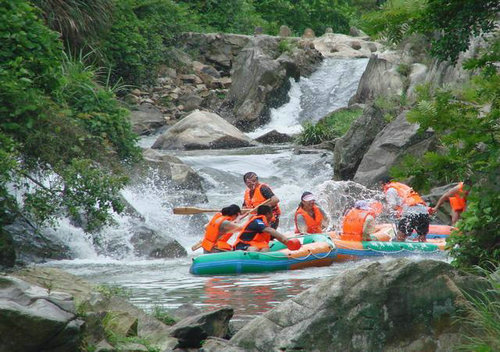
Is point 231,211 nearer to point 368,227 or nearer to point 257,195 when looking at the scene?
point 257,195

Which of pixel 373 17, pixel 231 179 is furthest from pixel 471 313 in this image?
pixel 231 179

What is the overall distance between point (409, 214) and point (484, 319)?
853 centimetres

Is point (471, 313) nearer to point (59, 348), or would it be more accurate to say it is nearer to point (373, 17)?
point (373, 17)

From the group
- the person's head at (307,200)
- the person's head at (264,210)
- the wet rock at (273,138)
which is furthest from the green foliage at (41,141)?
the wet rock at (273,138)

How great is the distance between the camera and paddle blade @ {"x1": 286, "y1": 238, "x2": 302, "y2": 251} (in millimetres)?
12703

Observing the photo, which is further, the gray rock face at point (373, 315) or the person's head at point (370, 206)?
the person's head at point (370, 206)

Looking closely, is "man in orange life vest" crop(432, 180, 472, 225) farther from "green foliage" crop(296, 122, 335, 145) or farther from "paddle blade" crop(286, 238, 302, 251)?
"green foliage" crop(296, 122, 335, 145)

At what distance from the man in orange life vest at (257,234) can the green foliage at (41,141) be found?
6.07 feet

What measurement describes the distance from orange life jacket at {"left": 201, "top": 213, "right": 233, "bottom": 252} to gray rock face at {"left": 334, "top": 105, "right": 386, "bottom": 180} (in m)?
7.17

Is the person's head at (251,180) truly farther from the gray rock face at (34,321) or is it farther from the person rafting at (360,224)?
the gray rock face at (34,321)

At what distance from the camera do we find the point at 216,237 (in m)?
13.0

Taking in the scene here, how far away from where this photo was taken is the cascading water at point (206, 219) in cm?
1061

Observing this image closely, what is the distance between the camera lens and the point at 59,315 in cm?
616

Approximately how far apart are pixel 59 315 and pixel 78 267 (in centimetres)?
666
